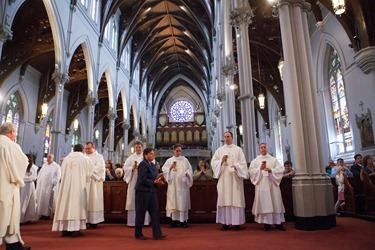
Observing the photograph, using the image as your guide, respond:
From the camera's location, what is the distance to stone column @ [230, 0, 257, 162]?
909 cm

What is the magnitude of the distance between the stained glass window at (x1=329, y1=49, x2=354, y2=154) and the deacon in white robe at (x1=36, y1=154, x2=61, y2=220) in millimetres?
10869

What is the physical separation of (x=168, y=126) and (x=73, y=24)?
24033 mm

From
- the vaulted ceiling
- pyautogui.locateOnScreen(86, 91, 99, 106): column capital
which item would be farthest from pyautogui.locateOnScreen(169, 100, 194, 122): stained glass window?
pyautogui.locateOnScreen(86, 91, 99, 106): column capital

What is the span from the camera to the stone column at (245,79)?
909 centimetres

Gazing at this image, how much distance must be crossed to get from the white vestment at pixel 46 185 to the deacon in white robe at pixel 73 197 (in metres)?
3.53

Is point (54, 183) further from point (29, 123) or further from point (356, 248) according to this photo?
point (29, 123)

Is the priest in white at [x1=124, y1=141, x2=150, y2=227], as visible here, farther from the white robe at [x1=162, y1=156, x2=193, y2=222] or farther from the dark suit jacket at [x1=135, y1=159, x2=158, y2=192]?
the dark suit jacket at [x1=135, y1=159, x2=158, y2=192]

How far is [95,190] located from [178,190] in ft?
5.51

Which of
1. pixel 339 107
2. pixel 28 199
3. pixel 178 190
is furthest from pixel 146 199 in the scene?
pixel 339 107

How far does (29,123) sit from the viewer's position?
17.0 m

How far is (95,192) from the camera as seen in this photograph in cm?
589

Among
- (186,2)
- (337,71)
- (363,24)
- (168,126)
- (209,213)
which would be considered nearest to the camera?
(209,213)

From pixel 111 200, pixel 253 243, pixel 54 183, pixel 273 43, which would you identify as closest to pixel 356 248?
pixel 253 243

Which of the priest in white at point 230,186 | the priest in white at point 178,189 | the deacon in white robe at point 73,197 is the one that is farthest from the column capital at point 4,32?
the priest in white at point 230,186
